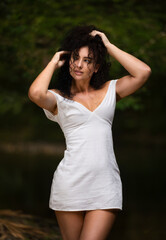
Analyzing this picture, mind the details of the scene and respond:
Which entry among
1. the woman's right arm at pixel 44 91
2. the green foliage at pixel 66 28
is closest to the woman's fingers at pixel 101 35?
the woman's right arm at pixel 44 91

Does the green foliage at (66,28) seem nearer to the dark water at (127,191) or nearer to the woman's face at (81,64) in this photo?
the dark water at (127,191)

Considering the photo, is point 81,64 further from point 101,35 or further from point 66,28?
point 66,28

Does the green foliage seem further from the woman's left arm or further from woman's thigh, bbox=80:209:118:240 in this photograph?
woman's thigh, bbox=80:209:118:240

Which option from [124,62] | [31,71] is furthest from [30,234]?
[124,62]

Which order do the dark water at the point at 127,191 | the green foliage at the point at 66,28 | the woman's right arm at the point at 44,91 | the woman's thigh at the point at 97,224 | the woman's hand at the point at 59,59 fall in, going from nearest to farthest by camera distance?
the woman's thigh at the point at 97,224
the woman's right arm at the point at 44,91
the woman's hand at the point at 59,59
the green foliage at the point at 66,28
the dark water at the point at 127,191

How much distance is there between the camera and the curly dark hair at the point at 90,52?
2.20 m

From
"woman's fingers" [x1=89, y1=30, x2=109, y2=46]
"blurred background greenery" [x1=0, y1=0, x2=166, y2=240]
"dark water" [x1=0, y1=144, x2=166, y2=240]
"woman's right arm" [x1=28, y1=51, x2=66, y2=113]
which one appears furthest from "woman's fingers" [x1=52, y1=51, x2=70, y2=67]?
"dark water" [x1=0, y1=144, x2=166, y2=240]

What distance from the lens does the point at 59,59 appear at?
2.27m

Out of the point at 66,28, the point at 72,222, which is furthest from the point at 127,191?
the point at 72,222

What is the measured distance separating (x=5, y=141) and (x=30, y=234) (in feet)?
43.1

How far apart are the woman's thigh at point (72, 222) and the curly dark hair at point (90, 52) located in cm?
69

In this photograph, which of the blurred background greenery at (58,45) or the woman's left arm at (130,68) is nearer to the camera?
the woman's left arm at (130,68)

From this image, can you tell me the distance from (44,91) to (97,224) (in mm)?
791

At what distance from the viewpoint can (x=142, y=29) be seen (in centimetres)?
539
